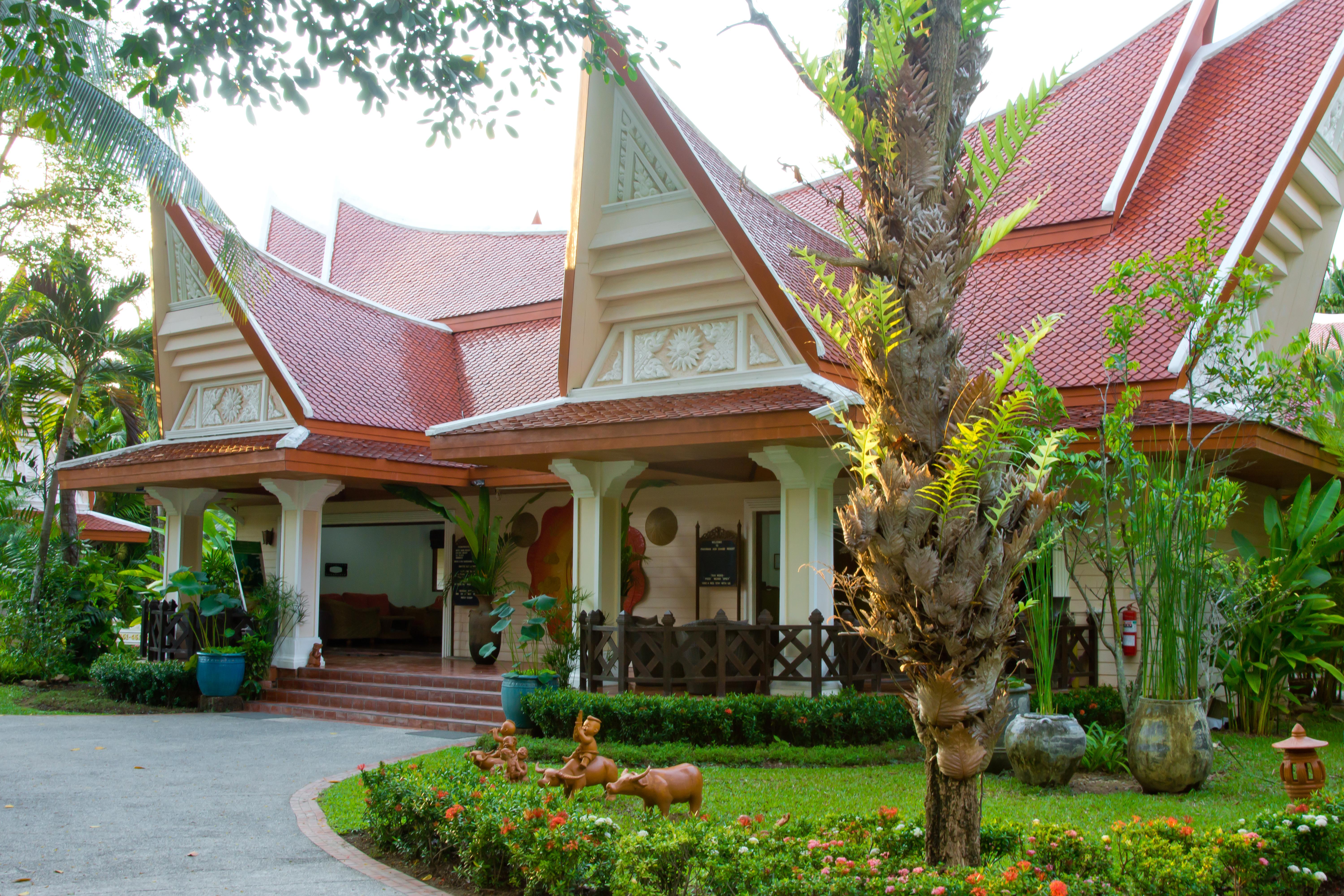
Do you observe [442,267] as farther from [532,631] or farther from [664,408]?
[532,631]

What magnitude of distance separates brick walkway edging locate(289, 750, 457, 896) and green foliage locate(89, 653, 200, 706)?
5883 millimetres

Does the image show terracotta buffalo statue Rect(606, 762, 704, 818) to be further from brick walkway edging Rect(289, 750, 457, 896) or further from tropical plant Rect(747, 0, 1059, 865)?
tropical plant Rect(747, 0, 1059, 865)

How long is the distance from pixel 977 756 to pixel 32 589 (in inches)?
663

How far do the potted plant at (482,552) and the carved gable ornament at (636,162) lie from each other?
198 inches

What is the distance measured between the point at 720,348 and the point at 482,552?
5.31 m

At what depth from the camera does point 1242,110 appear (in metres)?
13.6

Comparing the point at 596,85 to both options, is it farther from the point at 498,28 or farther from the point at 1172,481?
the point at 1172,481

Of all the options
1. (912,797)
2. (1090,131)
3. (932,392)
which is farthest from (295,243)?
(932,392)

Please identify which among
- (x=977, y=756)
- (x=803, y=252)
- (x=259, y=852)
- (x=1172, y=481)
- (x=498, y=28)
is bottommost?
(x=259, y=852)

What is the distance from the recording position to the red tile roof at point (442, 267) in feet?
63.5

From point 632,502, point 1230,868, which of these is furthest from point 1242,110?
point 1230,868

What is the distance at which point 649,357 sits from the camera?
11.9 m

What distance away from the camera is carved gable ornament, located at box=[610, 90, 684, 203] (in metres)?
11.8

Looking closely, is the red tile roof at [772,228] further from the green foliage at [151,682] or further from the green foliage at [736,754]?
the green foliage at [151,682]
